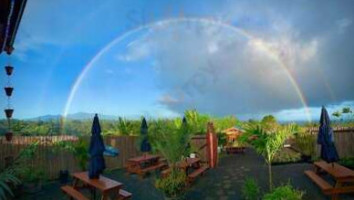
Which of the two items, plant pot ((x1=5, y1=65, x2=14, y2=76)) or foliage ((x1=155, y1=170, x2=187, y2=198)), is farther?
plant pot ((x1=5, y1=65, x2=14, y2=76))

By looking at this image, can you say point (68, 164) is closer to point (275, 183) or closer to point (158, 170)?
point (158, 170)

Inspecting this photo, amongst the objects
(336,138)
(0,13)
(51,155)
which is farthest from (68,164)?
(336,138)

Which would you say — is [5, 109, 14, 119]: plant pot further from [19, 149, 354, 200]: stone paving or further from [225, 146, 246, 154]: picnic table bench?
[225, 146, 246, 154]: picnic table bench

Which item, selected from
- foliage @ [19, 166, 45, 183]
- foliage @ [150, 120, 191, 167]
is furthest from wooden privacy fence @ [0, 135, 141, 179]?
foliage @ [150, 120, 191, 167]

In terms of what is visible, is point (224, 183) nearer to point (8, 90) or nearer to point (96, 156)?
point (96, 156)

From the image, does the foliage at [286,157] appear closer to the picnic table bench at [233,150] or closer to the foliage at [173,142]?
the picnic table bench at [233,150]
